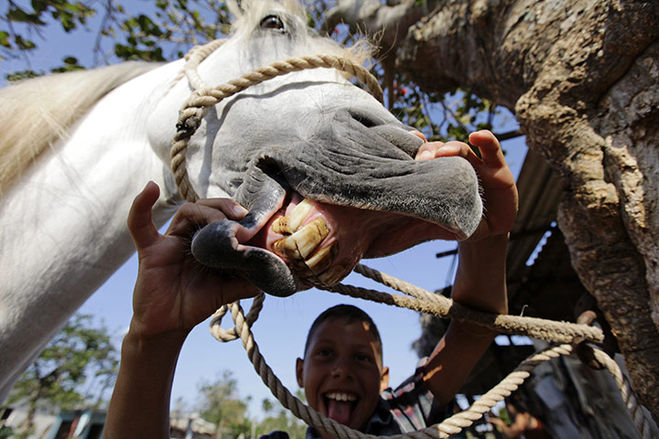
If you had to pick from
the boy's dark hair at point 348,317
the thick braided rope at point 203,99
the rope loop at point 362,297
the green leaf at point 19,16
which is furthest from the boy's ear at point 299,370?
the green leaf at point 19,16

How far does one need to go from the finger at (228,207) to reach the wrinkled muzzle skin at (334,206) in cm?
2

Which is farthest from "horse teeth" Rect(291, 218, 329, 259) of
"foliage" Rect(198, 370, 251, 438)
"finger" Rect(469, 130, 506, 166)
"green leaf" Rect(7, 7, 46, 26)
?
"foliage" Rect(198, 370, 251, 438)

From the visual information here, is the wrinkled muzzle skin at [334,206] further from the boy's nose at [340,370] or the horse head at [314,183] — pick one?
the boy's nose at [340,370]

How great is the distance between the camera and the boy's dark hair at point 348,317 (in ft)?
5.92

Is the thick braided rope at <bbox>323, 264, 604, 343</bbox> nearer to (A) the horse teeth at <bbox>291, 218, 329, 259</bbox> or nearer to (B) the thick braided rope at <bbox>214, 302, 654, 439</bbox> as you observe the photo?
(B) the thick braided rope at <bbox>214, 302, 654, 439</bbox>

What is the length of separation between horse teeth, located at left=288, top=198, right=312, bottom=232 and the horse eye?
34.9 inches

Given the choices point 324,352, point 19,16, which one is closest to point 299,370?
point 324,352

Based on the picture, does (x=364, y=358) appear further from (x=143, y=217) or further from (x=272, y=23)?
(x=272, y=23)

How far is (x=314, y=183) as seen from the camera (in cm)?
72

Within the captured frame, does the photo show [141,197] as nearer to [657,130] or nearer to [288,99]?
[288,99]

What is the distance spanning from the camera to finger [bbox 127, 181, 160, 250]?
75 centimetres

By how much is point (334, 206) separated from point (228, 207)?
22cm

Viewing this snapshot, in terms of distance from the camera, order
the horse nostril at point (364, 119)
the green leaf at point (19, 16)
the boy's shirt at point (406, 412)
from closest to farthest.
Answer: the horse nostril at point (364, 119) → the boy's shirt at point (406, 412) → the green leaf at point (19, 16)

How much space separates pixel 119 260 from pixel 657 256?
1.79 metres
